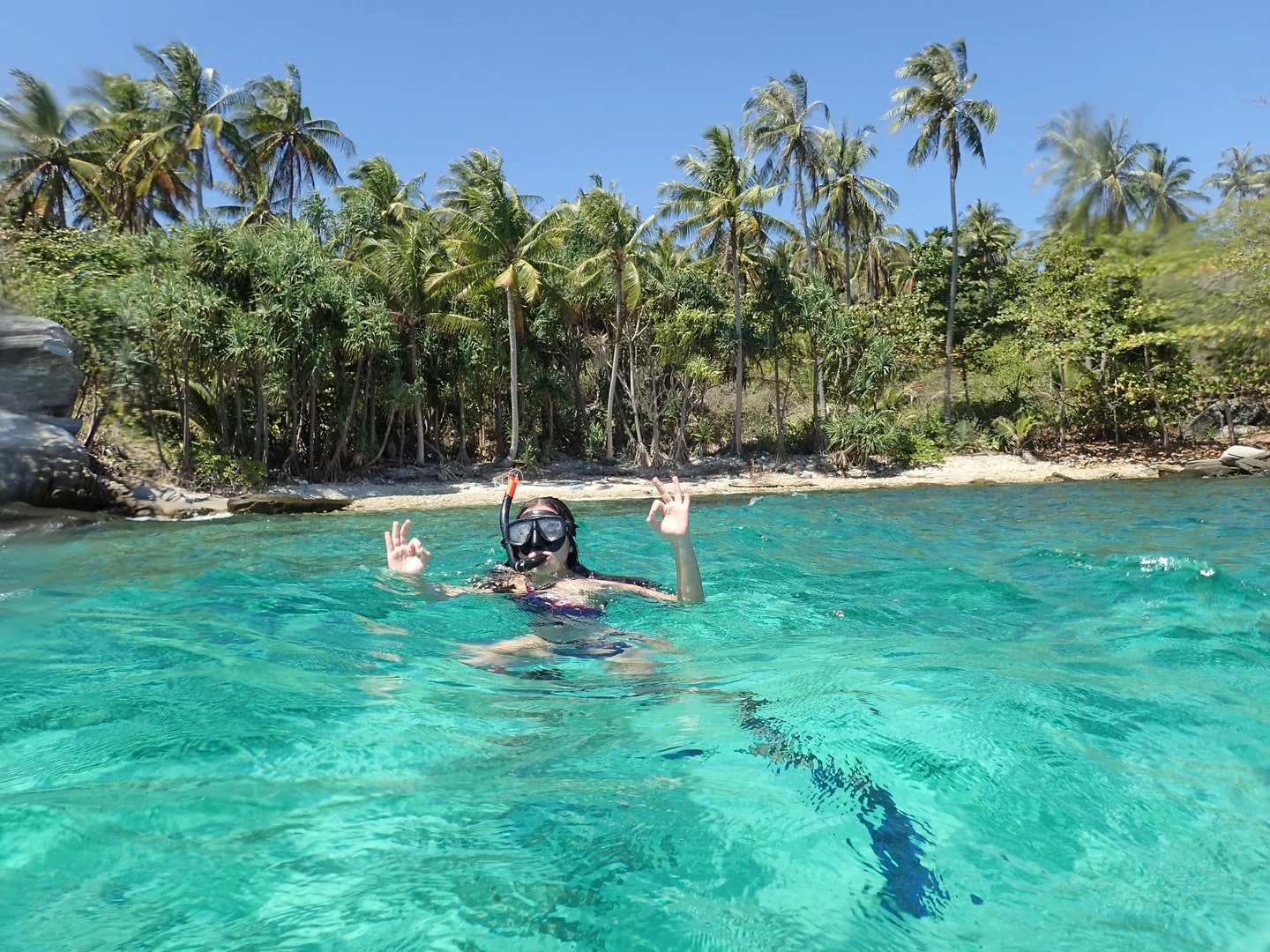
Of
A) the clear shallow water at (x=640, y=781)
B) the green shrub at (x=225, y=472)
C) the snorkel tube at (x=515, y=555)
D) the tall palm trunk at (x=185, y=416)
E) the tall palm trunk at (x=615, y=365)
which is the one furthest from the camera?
the tall palm trunk at (x=615, y=365)

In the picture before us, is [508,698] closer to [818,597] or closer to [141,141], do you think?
[818,597]

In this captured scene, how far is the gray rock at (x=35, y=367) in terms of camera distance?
650 inches

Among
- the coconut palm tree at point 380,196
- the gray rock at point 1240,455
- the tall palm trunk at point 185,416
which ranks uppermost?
the coconut palm tree at point 380,196

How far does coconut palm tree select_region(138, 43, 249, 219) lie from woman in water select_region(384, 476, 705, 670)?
3097 centimetres

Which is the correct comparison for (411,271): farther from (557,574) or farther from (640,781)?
(640,781)

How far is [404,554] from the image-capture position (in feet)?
16.6

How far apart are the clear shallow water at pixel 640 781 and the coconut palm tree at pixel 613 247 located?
23.8m

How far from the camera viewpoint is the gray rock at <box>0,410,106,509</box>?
1523 centimetres

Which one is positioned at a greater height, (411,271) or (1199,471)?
(411,271)

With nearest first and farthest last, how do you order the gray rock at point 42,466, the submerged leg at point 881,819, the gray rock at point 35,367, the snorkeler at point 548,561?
the submerged leg at point 881,819, the snorkeler at point 548,561, the gray rock at point 42,466, the gray rock at point 35,367

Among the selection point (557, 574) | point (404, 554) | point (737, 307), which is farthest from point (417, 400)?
point (557, 574)

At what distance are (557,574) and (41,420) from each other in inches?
663

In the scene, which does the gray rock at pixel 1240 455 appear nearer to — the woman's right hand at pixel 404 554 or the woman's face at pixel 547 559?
the woman's face at pixel 547 559

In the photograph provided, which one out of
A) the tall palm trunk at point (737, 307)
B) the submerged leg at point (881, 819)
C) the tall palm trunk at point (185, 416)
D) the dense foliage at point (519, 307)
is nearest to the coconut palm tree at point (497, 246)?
the dense foliage at point (519, 307)
